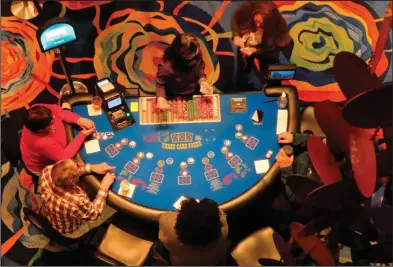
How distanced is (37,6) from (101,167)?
2.50 meters

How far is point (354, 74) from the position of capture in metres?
2.13

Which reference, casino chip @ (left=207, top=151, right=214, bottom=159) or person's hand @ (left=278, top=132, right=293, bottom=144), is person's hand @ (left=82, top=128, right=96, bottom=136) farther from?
person's hand @ (left=278, top=132, right=293, bottom=144)

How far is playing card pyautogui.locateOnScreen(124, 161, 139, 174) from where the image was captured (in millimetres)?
3684

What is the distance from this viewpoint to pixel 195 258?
3141mm

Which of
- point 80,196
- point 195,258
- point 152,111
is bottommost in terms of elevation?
point 195,258

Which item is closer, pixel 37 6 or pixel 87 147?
pixel 87 147

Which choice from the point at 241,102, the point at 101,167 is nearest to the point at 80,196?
the point at 101,167

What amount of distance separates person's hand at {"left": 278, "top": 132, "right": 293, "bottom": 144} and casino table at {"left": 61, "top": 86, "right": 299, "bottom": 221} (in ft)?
0.21

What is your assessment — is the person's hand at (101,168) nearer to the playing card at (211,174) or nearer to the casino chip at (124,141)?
the casino chip at (124,141)

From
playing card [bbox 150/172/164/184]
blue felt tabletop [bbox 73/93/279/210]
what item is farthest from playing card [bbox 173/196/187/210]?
playing card [bbox 150/172/164/184]

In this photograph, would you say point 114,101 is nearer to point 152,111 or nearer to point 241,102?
point 152,111

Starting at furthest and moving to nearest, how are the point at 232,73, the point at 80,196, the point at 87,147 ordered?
the point at 232,73
the point at 87,147
the point at 80,196

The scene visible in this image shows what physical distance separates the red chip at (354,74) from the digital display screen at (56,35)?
230 cm

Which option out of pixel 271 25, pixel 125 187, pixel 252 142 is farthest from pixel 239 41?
pixel 125 187
